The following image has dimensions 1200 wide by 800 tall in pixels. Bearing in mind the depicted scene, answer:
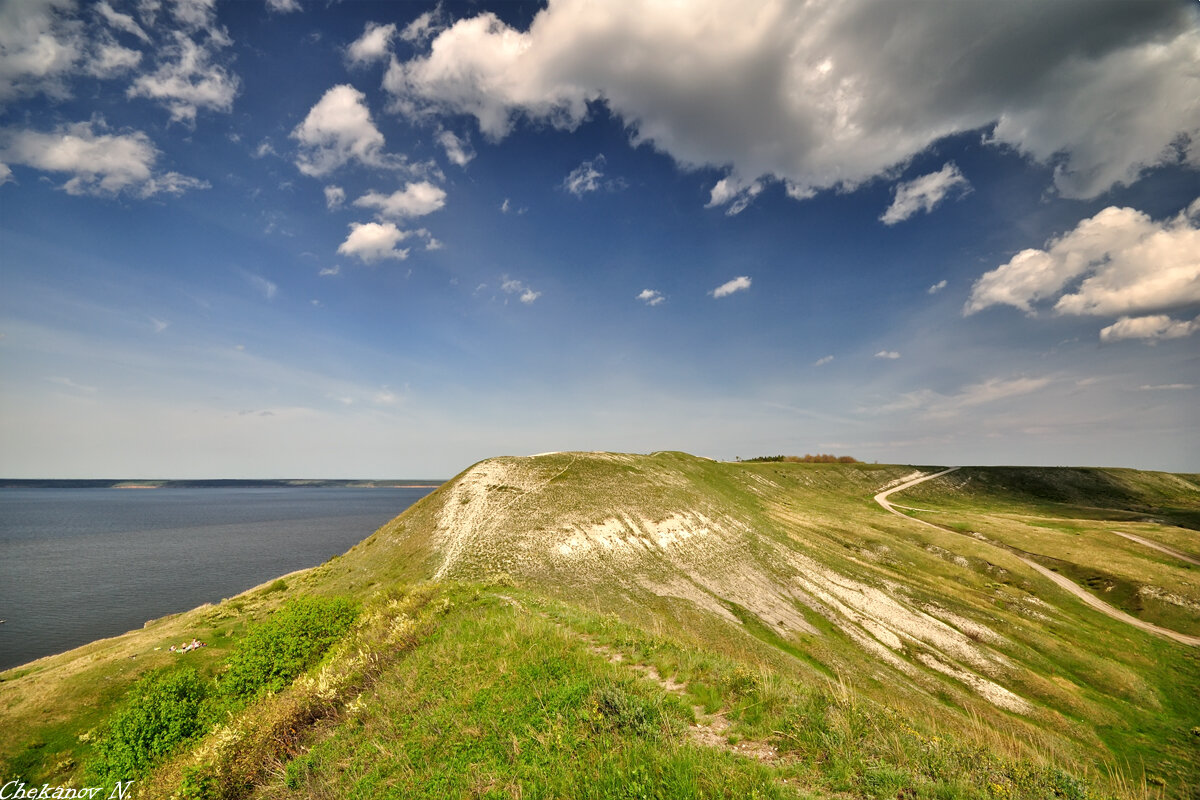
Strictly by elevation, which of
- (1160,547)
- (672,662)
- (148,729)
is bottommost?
(1160,547)

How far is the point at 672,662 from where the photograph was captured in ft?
52.6

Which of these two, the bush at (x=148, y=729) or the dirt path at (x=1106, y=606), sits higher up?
the bush at (x=148, y=729)

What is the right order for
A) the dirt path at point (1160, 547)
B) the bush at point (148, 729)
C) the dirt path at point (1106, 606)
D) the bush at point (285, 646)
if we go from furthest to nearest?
→ the dirt path at point (1160, 547), the dirt path at point (1106, 606), the bush at point (285, 646), the bush at point (148, 729)

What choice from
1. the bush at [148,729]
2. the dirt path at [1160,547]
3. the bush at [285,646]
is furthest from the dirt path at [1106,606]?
the bush at [148,729]

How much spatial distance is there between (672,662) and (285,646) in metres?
24.8

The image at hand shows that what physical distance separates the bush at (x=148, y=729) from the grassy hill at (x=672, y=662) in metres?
0.69

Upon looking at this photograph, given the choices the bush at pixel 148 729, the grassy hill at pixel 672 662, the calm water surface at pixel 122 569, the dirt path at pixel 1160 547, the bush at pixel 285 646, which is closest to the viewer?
the grassy hill at pixel 672 662

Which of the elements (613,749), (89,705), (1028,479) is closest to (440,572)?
(89,705)

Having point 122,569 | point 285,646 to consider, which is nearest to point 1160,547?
point 285,646

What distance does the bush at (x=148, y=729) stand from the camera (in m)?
22.0

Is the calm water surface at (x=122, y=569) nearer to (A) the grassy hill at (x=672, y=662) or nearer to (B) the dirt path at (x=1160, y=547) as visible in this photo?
(A) the grassy hill at (x=672, y=662)

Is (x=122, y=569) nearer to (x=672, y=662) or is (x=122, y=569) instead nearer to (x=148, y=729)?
(x=148, y=729)

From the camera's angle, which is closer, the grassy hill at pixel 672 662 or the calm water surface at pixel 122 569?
the grassy hill at pixel 672 662

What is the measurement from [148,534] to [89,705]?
587ft
